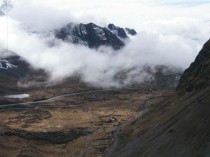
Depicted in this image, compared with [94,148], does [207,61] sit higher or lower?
higher

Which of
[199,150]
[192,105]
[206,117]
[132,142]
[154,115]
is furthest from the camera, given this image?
[154,115]

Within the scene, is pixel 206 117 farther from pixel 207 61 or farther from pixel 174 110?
pixel 207 61

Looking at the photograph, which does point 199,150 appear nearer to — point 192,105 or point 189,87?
point 192,105

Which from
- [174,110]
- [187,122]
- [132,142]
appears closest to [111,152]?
[132,142]

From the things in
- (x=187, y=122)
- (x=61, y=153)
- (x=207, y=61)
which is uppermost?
(x=207, y=61)

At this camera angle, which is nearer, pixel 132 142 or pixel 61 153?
pixel 132 142

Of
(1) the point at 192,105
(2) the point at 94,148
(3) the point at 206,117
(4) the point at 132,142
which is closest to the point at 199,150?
(3) the point at 206,117

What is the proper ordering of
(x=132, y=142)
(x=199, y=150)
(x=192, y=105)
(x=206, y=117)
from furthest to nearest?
(x=132, y=142), (x=192, y=105), (x=206, y=117), (x=199, y=150)
